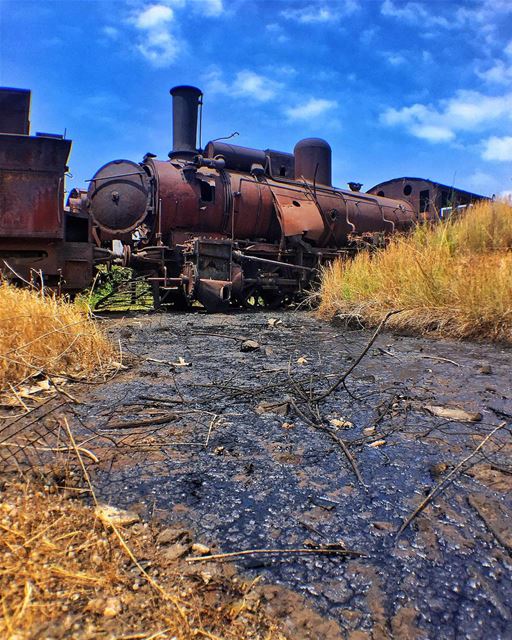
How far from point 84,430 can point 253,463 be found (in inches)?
31.0

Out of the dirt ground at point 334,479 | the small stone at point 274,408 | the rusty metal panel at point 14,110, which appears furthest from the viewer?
the rusty metal panel at point 14,110

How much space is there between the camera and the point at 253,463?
1.67 meters

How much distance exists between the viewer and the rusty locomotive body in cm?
588

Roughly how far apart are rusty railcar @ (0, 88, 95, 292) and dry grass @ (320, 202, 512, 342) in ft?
12.3

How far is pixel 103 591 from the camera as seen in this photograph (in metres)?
0.95

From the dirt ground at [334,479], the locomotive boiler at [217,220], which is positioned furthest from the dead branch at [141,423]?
the locomotive boiler at [217,220]

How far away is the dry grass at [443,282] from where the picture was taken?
4.33 meters

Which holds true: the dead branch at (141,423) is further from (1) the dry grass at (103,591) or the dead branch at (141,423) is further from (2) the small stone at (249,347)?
(2) the small stone at (249,347)

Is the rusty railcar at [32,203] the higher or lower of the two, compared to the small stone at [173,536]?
higher

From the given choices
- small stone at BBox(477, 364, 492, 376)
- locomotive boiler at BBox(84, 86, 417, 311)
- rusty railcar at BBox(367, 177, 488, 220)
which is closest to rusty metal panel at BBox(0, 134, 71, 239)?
locomotive boiler at BBox(84, 86, 417, 311)

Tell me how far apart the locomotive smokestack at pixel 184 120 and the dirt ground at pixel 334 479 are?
7.57 metres

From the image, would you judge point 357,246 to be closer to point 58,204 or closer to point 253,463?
point 58,204

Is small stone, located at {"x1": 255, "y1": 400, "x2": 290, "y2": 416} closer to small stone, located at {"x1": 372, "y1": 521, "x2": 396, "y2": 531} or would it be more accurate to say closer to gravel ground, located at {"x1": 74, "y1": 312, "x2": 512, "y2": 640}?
gravel ground, located at {"x1": 74, "y1": 312, "x2": 512, "y2": 640}

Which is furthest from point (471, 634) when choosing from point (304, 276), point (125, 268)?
point (304, 276)
